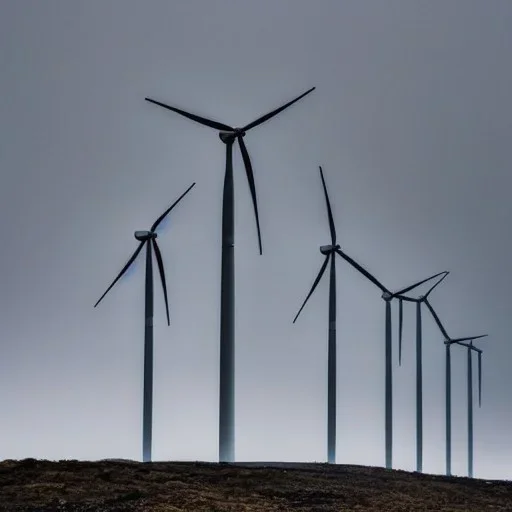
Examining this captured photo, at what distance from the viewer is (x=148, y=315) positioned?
297 ft

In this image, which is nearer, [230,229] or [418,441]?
[230,229]

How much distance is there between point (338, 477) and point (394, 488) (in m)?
3.92

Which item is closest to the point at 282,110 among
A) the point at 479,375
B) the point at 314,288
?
Answer: the point at 314,288

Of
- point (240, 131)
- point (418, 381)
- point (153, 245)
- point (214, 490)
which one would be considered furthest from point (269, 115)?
point (418, 381)

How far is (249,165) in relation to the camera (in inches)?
3280

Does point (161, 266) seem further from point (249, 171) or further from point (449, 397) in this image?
point (449, 397)

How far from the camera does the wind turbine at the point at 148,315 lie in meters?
85.4

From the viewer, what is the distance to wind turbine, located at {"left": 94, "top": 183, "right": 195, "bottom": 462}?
280 ft

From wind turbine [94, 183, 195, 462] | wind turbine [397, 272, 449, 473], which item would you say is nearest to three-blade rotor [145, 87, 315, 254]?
wind turbine [94, 183, 195, 462]

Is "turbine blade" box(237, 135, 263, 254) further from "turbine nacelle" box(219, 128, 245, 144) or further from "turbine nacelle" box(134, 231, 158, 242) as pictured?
"turbine nacelle" box(134, 231, 158, 242)

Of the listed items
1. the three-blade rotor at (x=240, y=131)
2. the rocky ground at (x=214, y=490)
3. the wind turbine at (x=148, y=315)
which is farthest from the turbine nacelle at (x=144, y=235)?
the rocky ground at (x=214, y=490)

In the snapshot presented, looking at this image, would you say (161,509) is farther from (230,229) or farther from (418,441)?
(418,441)

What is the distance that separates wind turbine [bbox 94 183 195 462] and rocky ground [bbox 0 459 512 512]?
15.4 metres

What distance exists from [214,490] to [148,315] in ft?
114
